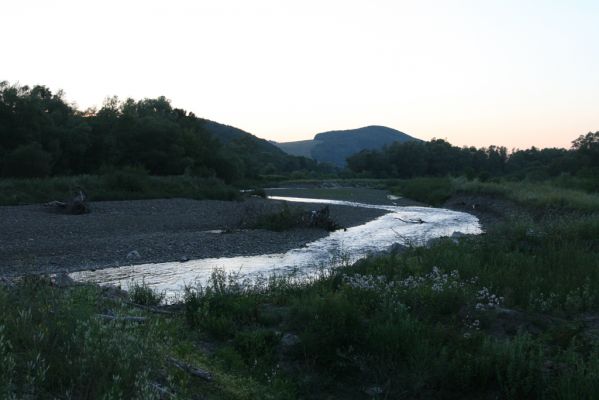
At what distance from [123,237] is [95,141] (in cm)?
3649

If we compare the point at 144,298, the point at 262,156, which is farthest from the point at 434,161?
the point at 144,298

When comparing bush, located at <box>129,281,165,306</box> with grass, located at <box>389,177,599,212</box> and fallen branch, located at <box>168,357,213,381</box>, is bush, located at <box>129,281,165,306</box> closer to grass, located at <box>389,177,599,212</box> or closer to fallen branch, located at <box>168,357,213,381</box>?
fallen branch, located at <box>168,357,213,381</box>

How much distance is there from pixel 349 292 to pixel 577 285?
4.43 meters

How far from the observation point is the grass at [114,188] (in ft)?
110

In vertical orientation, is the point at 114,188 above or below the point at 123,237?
above

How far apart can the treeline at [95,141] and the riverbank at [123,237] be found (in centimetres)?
1704

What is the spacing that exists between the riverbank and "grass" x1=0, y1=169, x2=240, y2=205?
3924 mm

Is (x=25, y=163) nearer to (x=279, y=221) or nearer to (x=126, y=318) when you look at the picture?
(x=279, y=221)

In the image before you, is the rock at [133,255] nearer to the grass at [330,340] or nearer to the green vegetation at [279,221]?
the grass at [330,340]

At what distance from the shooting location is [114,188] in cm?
4041

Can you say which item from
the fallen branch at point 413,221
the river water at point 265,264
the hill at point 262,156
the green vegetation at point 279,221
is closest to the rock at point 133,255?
the river water at point 265,264

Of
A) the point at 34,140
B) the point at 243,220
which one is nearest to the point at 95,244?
the point at 243,220

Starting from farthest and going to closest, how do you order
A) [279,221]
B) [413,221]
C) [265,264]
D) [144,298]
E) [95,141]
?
[95,141]
[413,221]
[279,221]
[265,264]
[144,298]

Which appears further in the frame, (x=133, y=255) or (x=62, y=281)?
(x=133, y=255)
